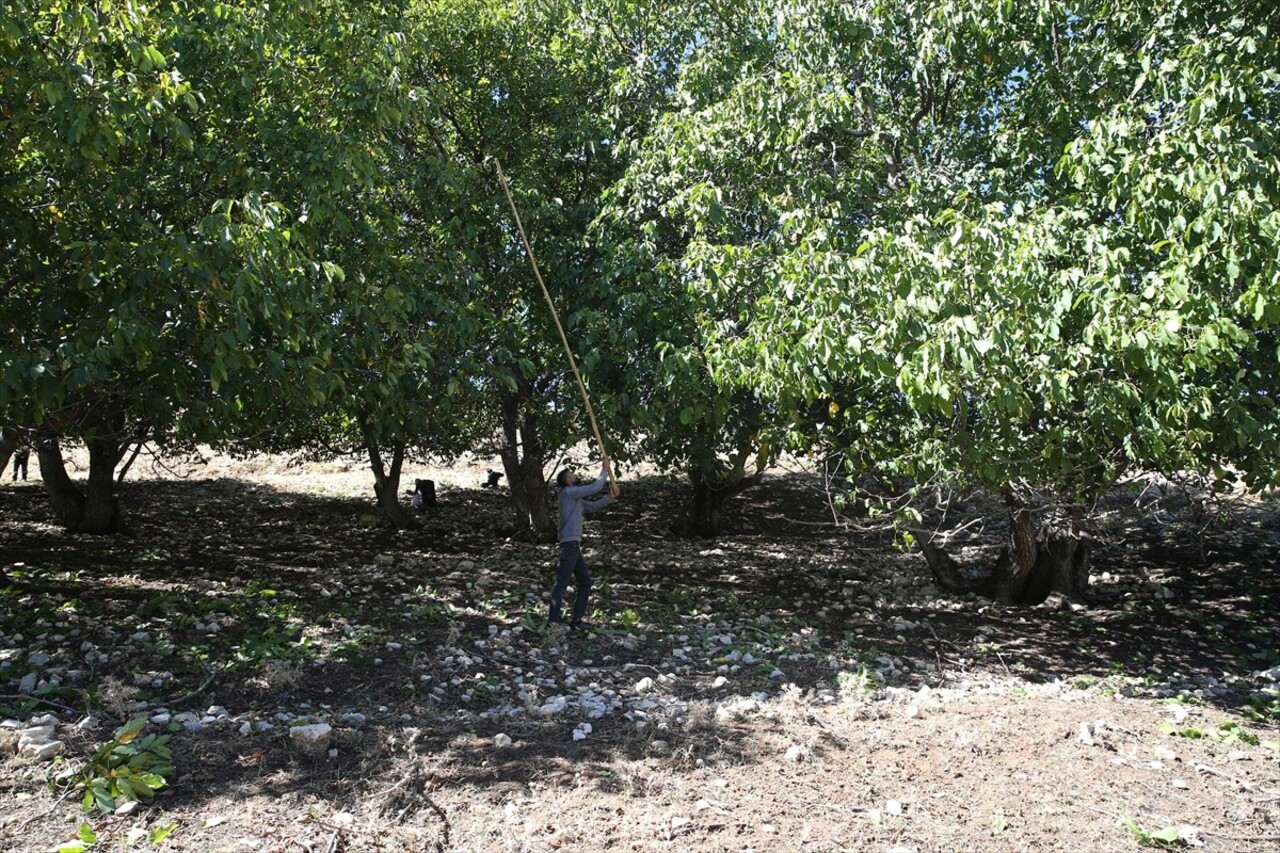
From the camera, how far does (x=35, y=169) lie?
8.00 metres

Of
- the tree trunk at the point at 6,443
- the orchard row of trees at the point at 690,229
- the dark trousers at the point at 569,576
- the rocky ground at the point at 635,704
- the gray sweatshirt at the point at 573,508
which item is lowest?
the rocky ground at the point at 635,704

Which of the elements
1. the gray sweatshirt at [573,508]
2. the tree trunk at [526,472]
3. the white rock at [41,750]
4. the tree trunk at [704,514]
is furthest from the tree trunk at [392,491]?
the white rock at [41,750]

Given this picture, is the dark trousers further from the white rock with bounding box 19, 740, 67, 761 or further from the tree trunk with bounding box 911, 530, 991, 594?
the tree trunk with bounding box 911, 530, 991, 594

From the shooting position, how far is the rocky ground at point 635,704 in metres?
4.87

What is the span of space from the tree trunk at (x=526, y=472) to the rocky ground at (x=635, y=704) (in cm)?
164

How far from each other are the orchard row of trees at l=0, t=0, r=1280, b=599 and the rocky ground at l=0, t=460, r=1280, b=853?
157 centimetres

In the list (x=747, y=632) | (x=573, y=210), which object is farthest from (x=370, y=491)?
(x=747, y=632)

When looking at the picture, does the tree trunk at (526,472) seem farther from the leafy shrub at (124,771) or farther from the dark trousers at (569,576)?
the leafy shrub at (124,771)

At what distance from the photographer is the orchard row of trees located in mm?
6387

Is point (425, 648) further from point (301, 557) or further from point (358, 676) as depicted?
point (301, 557)

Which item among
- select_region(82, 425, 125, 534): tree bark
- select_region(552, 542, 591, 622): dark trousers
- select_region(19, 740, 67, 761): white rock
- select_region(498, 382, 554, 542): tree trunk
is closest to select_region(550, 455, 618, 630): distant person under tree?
select_region(552, 542, 591, 622): dark trousers

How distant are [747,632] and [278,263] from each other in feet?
18.0

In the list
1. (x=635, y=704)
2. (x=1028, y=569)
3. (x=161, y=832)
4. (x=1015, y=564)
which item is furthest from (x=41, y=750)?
(x=1028, y=569)

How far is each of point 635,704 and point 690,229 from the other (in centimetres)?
558
